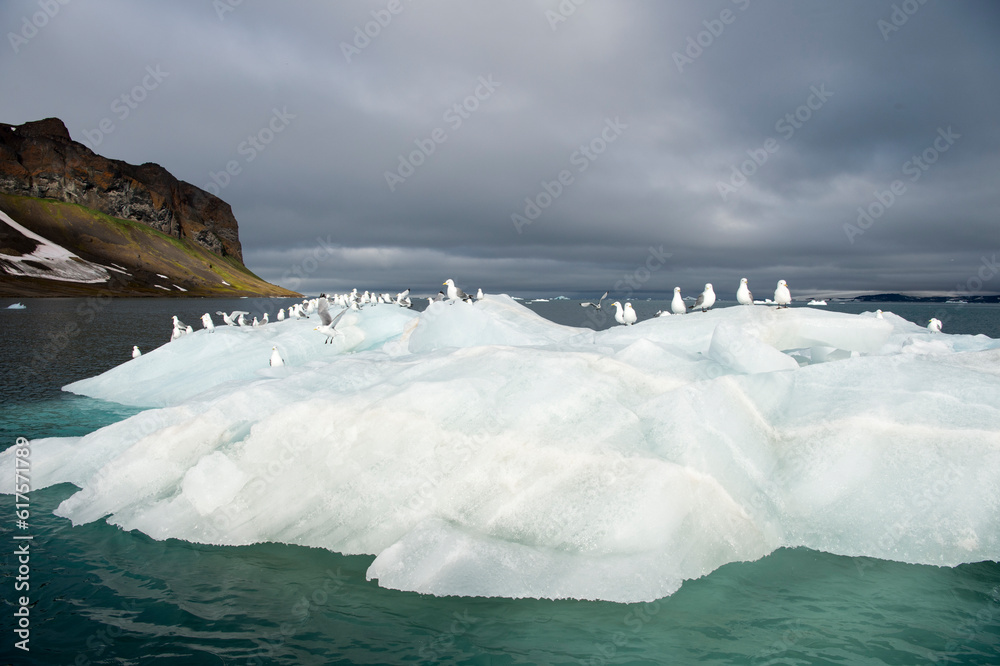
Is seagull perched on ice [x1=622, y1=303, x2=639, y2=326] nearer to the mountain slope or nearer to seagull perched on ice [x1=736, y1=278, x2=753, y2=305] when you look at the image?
seagull perched on ice [x1=736, y1=278, x2=753, y2=305]

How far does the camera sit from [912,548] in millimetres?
7051

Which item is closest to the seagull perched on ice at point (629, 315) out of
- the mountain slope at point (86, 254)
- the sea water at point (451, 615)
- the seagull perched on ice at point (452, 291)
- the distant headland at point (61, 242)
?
the seagull perched on ice at point (452, 291)

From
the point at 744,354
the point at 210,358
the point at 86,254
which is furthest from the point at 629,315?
the point at 86,254

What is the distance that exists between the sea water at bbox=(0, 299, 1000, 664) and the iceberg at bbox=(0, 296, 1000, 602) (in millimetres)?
265

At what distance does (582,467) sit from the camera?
7.46 meters

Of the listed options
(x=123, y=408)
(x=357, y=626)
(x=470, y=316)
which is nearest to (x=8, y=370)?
(x=123, y=408)

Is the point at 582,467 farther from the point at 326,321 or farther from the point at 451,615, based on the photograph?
the point at 326,321

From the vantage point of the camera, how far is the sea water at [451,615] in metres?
5.64

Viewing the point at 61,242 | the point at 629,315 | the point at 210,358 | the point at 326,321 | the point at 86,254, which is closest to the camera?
the point at 629,315

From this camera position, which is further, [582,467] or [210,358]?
[210,358]

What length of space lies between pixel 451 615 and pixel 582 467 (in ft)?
8.29

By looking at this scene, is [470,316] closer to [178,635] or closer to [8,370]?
[178,635]

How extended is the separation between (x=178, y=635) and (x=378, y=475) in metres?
2.96

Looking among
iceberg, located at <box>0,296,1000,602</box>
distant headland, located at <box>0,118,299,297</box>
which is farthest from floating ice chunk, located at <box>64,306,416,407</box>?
distant headland, located at <box>0,118,299,297</box>
